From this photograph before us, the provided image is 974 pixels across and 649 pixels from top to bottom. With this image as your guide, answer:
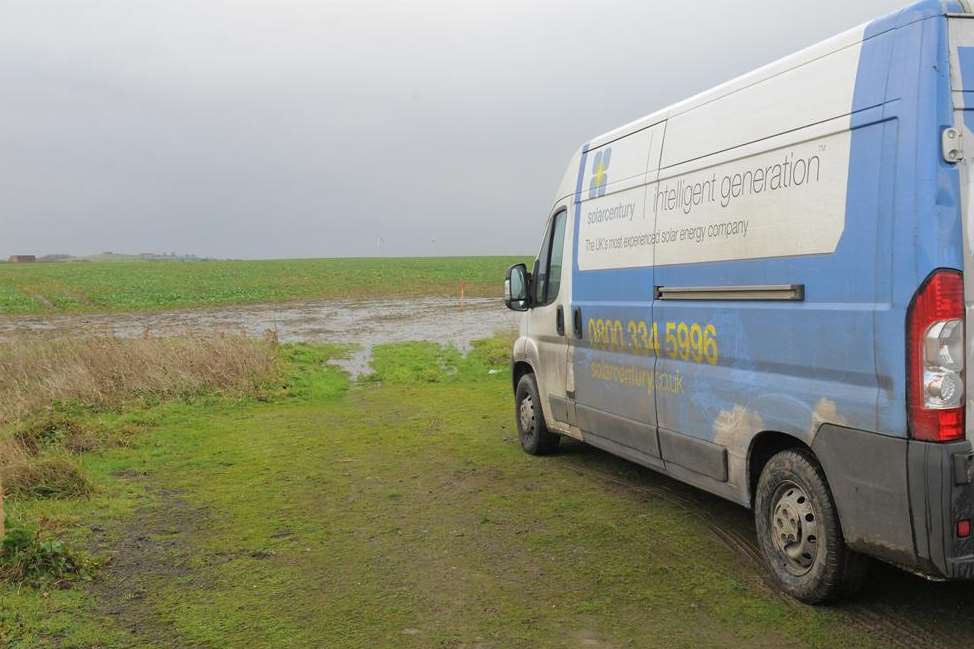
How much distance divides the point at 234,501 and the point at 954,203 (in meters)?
5.63

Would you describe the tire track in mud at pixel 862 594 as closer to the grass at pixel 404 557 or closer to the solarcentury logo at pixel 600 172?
the grass at pixel 404 557

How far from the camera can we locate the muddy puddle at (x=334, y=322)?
22.9 m

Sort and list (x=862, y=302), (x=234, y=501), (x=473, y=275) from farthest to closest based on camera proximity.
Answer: (x=473, y=275)
(x=234, y=501)
(x=862, y=302)

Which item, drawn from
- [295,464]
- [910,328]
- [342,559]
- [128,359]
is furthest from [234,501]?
[128,359]

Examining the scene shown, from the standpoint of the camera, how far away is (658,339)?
5.70m

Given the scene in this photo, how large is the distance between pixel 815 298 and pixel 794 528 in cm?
124

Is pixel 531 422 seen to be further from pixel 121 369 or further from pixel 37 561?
pixel 121 369

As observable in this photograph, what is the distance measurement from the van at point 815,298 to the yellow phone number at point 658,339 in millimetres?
18

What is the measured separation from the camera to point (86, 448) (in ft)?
29.7

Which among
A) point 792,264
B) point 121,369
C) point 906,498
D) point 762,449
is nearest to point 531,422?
point 762,449

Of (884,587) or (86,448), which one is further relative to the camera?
(86,448)

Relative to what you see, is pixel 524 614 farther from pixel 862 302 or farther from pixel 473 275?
pixel 473 275

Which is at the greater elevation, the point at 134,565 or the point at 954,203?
the point at 954,203

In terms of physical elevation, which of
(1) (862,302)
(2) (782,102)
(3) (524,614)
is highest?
(2) (782,102)
